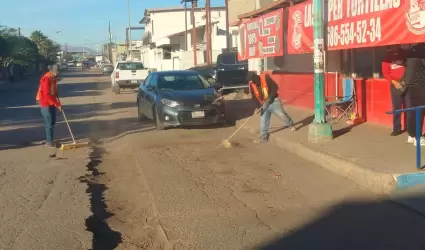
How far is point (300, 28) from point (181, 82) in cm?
360

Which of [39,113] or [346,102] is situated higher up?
[346,102]

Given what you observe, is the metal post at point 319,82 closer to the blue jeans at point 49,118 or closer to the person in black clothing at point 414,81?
the person in black clothing at point 414,81

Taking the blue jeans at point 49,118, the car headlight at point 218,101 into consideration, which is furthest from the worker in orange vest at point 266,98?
the blue jeans at point 49,118

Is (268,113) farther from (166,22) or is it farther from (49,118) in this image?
(166,22)

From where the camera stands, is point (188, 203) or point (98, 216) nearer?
point (98, 216)

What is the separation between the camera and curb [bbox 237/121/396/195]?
7.20m

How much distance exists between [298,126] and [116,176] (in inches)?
202

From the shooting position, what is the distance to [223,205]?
273 inches

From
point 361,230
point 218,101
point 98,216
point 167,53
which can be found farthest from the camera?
point 167,53

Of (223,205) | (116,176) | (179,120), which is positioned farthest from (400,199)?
(179,120)

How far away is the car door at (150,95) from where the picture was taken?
1494cm

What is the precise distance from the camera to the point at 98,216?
6867mm

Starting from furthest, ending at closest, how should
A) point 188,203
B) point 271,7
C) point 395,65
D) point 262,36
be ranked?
point 262,36 → point 271,7 → point 395,65 → point 188,203

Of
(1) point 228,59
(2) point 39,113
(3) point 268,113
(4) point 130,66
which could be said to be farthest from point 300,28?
(4) point 130,66
